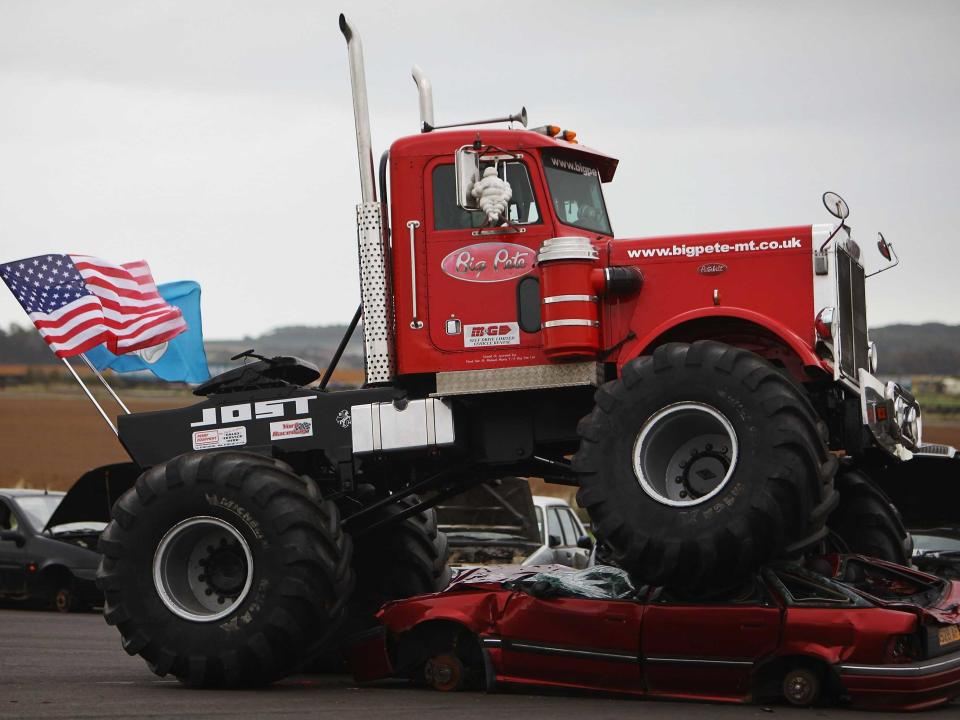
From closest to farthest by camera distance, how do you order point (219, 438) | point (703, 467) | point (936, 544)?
1. point (703, 467)
2. point (219, 438)
3. point (936, 544)

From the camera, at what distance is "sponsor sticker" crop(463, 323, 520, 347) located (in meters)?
11.9

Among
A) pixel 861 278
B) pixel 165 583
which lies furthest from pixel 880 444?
pixel 165 583

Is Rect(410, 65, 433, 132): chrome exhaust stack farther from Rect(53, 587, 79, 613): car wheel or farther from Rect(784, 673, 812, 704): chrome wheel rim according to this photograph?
Rect(53, 587, 79, 613): car wheel

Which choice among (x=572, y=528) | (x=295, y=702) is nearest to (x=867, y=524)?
(x=295, y=702)

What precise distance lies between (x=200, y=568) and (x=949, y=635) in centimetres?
579

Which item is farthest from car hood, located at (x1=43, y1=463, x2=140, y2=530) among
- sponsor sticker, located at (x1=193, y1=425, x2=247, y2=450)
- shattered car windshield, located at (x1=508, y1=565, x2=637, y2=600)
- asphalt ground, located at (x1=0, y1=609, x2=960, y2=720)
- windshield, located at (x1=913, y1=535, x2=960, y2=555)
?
shattered car windshield, located at (x1=508, y1=565, x2=637, y2=600)

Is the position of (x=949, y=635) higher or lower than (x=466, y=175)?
lower

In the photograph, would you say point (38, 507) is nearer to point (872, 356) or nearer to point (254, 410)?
point (254, 410)

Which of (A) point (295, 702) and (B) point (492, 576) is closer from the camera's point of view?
(A) point (295, 702)

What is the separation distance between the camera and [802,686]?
403 inches

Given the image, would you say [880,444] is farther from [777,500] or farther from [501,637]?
[501,637]

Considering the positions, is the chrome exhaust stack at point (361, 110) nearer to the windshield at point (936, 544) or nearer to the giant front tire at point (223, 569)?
the giant front tire at point (223, 569)

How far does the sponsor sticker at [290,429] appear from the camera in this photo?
496 inches

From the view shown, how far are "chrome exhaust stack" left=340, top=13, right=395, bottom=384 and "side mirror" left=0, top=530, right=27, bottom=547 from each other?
10.8 m
